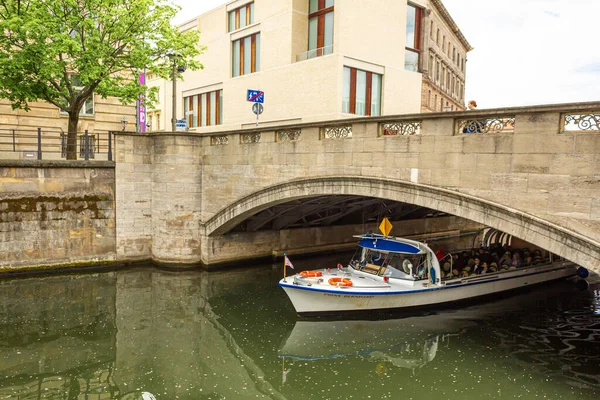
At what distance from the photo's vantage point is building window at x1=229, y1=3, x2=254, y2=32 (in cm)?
2591

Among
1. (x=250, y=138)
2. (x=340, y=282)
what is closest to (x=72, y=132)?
(x=250, y=138)

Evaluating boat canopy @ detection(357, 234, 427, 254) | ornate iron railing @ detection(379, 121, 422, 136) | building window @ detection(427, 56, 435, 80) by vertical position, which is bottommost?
boat canopy @ detection(357, 234, 427, 254)

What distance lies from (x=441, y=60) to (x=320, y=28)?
18.5 metres

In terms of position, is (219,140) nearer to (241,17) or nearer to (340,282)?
(340,282)

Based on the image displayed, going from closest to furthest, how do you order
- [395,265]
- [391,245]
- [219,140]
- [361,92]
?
[395,265]
[391,245]
[219,140]
[361,92]

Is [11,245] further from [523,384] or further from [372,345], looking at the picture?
[523,384]

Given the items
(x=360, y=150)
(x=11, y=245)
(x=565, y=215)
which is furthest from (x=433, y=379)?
(x=11, y=245)

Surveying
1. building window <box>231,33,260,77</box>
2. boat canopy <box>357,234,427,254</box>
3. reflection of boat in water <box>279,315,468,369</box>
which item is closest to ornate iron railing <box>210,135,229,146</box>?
boat canopy <box>357,234,427,254</box>

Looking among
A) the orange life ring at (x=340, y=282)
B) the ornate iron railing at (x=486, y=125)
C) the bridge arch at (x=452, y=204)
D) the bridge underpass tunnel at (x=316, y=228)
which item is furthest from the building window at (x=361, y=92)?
the ornate iron railing at (x=486, y=125)

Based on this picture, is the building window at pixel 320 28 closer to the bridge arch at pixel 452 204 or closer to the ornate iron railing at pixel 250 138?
the ornate iron railing at pixel 250 138

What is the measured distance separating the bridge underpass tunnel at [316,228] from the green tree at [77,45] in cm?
700

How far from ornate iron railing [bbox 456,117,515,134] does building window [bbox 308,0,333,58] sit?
12.9 metres

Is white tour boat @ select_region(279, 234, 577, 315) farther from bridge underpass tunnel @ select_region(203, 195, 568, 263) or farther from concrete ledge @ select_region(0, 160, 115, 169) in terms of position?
concrete ledge @ select_region(0, 160, 115, 169)

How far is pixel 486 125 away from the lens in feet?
31.2
